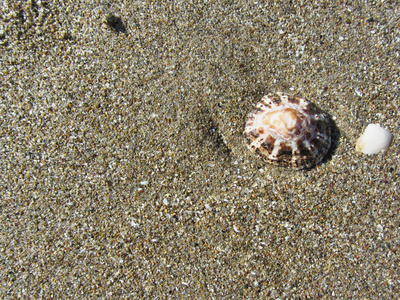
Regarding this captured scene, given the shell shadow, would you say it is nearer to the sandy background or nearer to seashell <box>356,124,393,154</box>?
the sandy background

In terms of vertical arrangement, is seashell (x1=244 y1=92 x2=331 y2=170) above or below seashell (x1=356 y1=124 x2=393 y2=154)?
below

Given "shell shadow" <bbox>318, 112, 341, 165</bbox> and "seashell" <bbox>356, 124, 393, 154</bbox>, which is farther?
"shell shadow" <bbox>318, 112, 341, 165</bbox>

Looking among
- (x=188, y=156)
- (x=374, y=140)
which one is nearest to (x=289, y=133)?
(x=374, y=140)

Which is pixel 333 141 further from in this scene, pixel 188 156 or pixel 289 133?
pixel 188 156

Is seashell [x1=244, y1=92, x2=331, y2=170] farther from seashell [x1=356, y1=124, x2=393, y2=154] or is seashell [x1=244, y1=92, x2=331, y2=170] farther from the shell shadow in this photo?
seashell [x1=356, y1=124, x2=393, y2=154]

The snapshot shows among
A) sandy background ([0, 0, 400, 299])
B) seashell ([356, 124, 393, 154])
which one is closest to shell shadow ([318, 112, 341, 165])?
sandy background ([0, 0, 400, 299])

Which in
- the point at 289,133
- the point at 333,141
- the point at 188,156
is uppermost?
the point at 333,141
